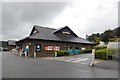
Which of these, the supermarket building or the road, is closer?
the road

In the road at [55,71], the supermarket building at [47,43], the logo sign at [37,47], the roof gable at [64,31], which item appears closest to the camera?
the road at [55,71]

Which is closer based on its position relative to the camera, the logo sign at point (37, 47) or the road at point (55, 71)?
the road at point (55, 71)

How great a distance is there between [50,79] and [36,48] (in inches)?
761

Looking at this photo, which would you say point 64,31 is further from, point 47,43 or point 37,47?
point 37,47

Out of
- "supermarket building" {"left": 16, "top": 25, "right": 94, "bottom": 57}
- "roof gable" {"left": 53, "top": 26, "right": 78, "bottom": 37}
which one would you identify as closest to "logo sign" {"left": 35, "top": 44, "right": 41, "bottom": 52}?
"supermarket building" {"left": 16, "top": 25, "right": 94, "bottom": 57}

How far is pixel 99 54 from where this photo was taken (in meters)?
17.0

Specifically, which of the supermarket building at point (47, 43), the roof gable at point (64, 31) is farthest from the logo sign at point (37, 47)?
the roof gable at point (64, 31)

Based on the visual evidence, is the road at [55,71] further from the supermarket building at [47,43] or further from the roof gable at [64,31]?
the roof gable at [64,31]

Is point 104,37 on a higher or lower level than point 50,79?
higher

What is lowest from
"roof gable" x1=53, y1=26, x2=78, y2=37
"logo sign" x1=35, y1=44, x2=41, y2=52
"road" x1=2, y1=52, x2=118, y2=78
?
"road" x1=2, y1=52, x2=118, y2=78

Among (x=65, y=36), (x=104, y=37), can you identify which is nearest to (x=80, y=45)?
(x=65, y=36)

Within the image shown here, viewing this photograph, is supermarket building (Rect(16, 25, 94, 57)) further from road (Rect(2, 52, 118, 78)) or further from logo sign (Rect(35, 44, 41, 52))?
road (Rect(2, 52, 118, 78))

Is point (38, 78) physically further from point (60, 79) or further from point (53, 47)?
point (53, 47)

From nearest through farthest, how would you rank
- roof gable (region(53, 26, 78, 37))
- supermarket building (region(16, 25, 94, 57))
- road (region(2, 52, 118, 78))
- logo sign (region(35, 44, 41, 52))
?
road (region(2, 52, 118, 78)) < supermarket building (region(16, 25, 94, 57)) < logo sign (region(35, 44, 41, 52)) < roof gable (region(53, 26, 78, 37))
